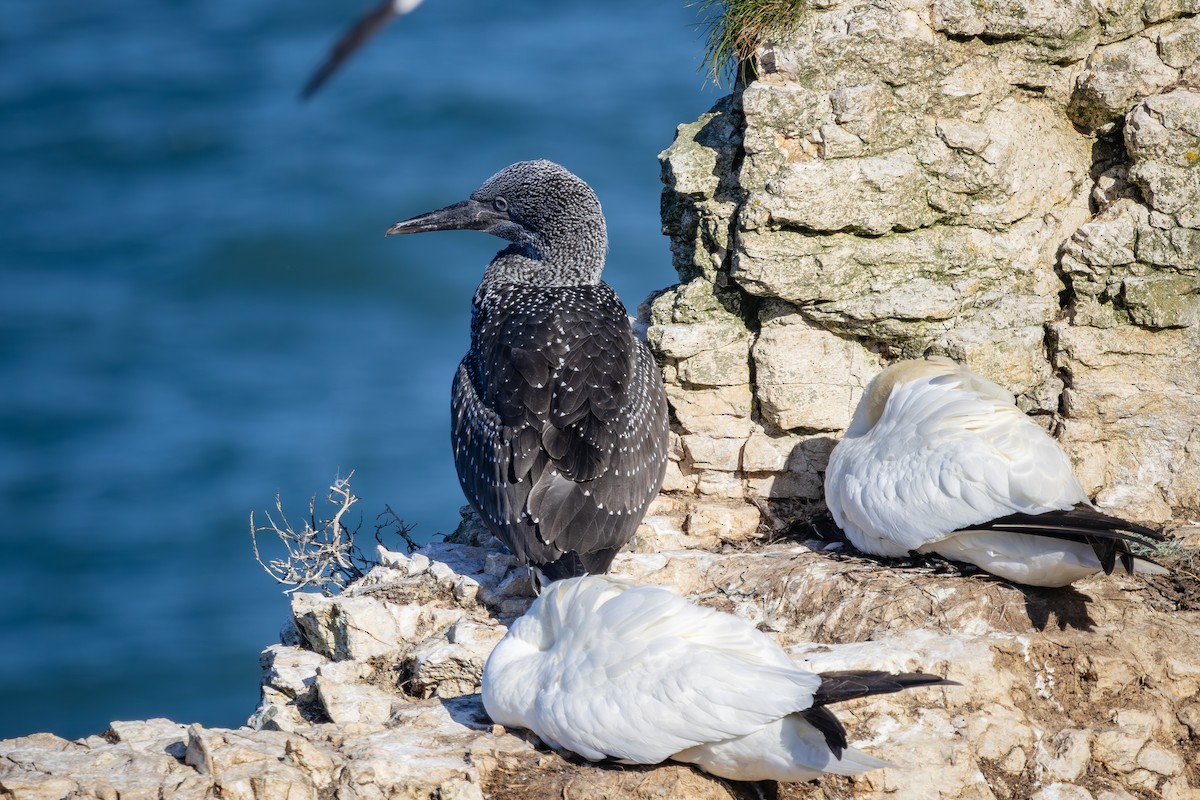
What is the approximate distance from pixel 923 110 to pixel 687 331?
5.22ft

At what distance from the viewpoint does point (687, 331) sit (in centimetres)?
687

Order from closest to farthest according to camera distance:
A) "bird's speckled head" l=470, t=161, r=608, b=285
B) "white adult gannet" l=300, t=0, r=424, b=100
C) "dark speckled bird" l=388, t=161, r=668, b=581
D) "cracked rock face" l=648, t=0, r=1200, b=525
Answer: "white adult gannet" l=300, t=0, r=424, b=100 < "dark speckled bird" l=388, t=161, r=668, b=581 < "cracked rock face" l=648, t=0, r=1200, b=525 < "bird's speckled head" l=470, t=161, r=608, b=285

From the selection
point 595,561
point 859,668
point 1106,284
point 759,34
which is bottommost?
point 859,668

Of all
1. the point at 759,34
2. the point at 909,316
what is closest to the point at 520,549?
the point at 909,316

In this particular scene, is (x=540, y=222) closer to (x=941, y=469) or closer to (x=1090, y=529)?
(x=941, y=469)

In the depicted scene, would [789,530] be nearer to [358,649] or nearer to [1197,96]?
[358,649]

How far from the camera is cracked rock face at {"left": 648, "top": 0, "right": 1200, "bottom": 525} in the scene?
6527 millimetres

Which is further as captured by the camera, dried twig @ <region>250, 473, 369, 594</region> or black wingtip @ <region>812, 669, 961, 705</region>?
dried twig @ <region>250, 473, 369, 594</region>

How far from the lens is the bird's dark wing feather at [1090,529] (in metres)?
5.21

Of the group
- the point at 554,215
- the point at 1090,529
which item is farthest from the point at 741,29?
the point at 1090,529

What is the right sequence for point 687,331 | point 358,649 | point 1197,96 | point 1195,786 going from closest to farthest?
point 1195,786, point 358,649, point 1197,96, point 687,331

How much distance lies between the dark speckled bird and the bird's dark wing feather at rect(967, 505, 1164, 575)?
1.72 metres

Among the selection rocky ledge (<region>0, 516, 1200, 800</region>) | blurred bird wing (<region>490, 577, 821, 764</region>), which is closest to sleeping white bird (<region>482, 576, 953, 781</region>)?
blurred bird wing (<region>490, 577, 821, 764</region>)

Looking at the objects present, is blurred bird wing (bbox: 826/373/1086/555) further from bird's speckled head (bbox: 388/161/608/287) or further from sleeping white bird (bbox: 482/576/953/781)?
bird's speckled head (bbox: 388/161/608/287)
